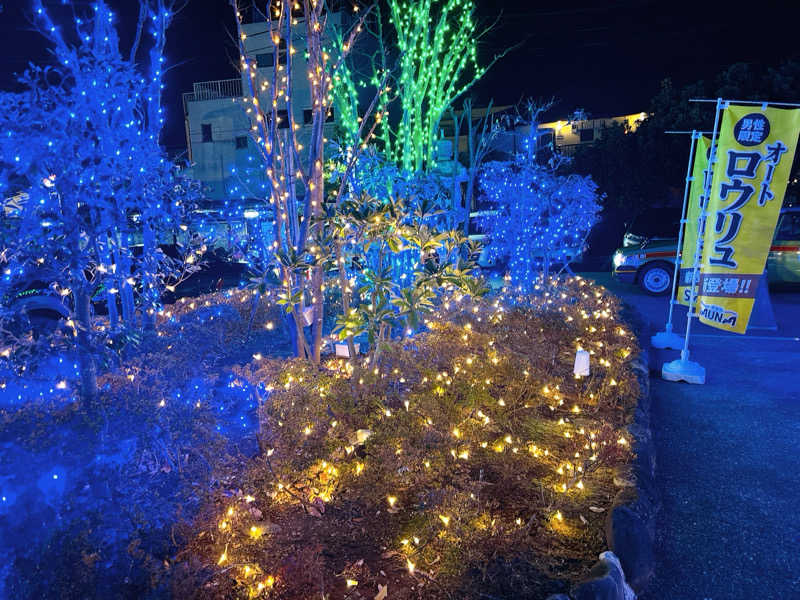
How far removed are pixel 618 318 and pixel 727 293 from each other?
1.75m

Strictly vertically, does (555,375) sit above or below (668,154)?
below

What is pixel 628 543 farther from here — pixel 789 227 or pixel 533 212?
pixel 789 227

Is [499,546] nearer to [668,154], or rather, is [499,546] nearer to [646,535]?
[646,535]

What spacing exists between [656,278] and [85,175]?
36.9 feet

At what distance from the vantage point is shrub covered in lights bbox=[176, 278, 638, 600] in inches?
96.0

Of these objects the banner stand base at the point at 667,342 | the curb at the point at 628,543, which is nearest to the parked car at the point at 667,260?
the banner stand base at the point at 667,342

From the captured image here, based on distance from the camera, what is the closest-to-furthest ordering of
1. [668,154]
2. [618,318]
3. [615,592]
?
[615,592], [618,318], [668,154]

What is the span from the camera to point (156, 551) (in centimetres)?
248

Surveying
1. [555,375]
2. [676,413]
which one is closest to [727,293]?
[676,413]

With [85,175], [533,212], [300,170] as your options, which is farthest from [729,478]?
[533,212]

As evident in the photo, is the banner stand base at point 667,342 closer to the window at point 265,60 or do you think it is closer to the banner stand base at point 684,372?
the banner stand base at point 684,372

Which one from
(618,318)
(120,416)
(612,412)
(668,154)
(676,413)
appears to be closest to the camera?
(120,416)

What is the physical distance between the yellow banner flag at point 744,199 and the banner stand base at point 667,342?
125 centimetres

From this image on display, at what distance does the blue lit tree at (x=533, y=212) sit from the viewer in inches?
353
